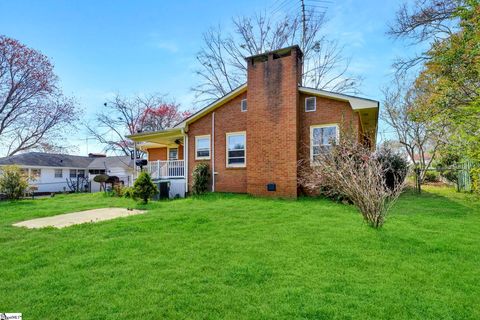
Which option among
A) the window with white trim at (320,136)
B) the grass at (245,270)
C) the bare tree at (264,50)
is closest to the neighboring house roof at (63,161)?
the bare tree at (264,50)

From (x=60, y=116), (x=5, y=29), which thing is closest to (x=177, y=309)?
(x=5, y=29)

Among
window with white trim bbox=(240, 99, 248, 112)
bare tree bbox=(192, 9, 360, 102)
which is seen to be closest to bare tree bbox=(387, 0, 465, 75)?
window with white trim bbox=(240, 99, 248, 112)

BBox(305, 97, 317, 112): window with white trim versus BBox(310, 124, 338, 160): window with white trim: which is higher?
BBox(305, 97, 317, 112): window with white trim

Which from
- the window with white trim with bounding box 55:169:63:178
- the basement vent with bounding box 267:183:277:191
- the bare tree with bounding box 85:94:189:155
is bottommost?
the basement vent with bounding box 267:183:277:191

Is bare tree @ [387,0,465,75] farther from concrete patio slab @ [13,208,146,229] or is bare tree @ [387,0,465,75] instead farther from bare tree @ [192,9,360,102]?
concrete patio slab @ [13,208,146,229]

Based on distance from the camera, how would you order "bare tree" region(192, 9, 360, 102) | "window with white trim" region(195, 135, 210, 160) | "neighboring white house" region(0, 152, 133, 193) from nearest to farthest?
"window with white trim" region(195, 135, 210, 160) < "bare tree" region(192, 9, 360, 102) < "neighboring white house" region(0, 152, 133, 193)

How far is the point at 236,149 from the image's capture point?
1319 cm

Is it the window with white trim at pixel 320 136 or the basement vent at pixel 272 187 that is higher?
the window with white trim at pixel 320 136

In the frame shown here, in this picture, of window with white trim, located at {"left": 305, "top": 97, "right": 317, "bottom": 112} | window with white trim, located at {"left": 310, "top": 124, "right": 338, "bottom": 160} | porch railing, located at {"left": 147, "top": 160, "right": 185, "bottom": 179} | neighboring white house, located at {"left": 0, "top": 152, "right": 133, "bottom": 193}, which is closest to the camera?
window with white trim, located at {"left": 310, "top": 124, "right": 338, "bottom": 160}

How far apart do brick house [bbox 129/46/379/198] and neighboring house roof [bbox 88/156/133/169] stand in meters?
20.4

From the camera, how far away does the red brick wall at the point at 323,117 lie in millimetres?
11258

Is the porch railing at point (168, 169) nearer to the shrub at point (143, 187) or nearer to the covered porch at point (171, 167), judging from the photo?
the covered porch at point (171, 167)

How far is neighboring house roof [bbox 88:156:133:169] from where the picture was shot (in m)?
31.1

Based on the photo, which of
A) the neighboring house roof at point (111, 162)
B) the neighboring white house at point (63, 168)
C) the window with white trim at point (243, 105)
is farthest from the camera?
the neighboring house roof at point (111, 162)
